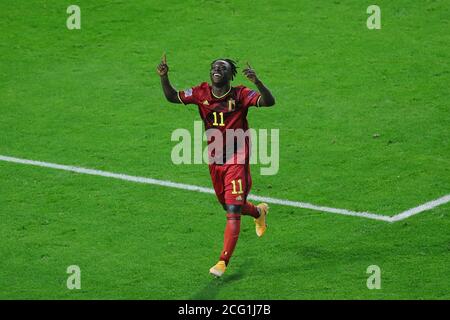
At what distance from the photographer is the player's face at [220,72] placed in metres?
12.7

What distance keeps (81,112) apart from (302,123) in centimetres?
333

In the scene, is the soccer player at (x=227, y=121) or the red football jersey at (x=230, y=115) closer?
the soccer player at (x=227, y=121)

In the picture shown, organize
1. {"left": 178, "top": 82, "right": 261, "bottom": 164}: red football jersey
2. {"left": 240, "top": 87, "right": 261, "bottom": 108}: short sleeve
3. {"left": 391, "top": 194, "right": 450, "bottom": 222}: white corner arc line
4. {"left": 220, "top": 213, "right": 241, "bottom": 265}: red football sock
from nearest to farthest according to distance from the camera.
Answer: {"left": 220, "top": 213, "right": 241, "bottom": 265}: red football sock → {"left": 240, "top": 87, "right": 261, "bottom": 108}: short sleeve → {"left": 178, "top": 82, "right": 261, "bottom": 164}: red football jersey → {"left": 391, "top": 194, "right": 450, "bottom": 222}: white corner arc line

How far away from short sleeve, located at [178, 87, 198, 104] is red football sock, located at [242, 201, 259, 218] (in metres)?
1.33

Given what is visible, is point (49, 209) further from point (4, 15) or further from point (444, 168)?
point (4, 15)

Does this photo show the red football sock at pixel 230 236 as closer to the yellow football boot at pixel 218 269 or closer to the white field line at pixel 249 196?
the yellow football boot at pixel 218 269

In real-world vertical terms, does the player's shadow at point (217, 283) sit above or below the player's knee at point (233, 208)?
below

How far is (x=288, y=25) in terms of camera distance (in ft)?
64.3

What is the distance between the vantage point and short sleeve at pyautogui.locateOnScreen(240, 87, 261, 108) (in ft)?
41.8

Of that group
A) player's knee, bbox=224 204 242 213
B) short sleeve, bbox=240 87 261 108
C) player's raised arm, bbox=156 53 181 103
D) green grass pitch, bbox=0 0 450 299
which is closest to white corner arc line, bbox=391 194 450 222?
green grass pitch, bbox=0 0 450 299

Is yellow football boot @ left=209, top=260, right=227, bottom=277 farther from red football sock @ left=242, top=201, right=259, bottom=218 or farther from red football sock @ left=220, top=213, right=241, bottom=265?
red football sock @ left=242, top=201, right=259, bottom=218

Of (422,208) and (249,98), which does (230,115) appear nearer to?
(249,98)

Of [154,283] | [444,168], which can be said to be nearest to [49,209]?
[154,283]

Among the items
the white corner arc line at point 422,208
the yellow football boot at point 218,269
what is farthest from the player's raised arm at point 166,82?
the white corner arc line at point 422,208
